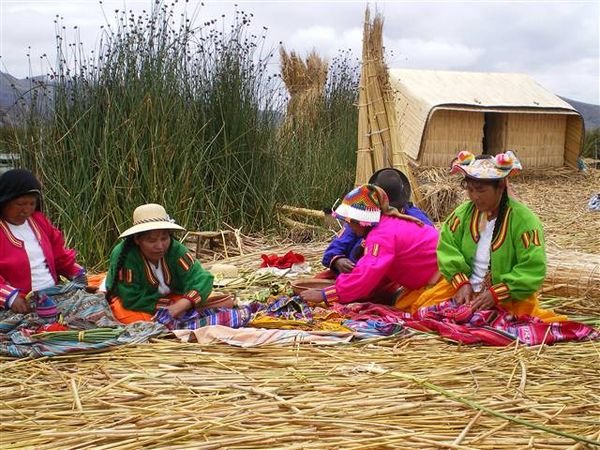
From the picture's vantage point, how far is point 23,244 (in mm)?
3441

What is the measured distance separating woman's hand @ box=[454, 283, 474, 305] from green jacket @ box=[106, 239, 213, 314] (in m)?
1.15

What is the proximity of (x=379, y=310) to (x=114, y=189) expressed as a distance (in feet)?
7.67

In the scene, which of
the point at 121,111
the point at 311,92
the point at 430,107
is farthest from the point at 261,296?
the point at 430,107

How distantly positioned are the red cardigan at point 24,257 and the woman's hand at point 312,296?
1.19 m

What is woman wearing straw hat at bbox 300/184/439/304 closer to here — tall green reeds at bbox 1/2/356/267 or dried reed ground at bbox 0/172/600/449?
dried reed ground at bbox 0/172/600/449

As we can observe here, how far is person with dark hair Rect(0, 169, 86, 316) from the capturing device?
A: 331 cm

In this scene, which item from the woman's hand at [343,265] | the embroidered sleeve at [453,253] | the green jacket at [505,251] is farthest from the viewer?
the woman's hand at [343,265]

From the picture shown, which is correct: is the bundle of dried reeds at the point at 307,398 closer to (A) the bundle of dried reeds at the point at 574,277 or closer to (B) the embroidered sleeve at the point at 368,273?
(B) the embroidered sleeve at the point at 368,273

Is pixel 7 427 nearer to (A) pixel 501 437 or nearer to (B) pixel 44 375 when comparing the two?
(B) pixel 44 375

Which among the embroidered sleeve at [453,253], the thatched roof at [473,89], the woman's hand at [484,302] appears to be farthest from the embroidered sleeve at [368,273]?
the thatched roof at [473,89]

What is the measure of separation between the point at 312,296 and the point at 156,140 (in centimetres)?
208

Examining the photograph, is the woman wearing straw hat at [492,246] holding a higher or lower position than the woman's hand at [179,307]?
higher

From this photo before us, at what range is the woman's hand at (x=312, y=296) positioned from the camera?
3.85m

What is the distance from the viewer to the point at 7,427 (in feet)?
7.20
